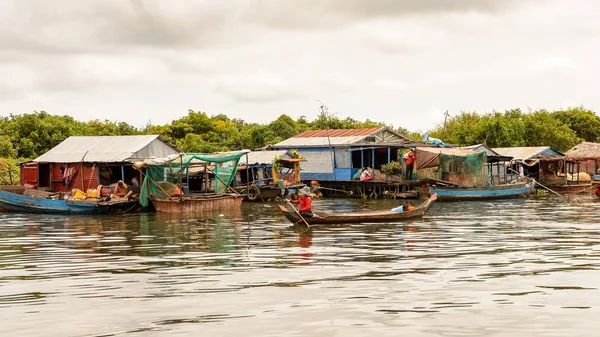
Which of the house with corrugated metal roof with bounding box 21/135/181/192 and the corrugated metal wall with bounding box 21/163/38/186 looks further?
the corrugated metal wall with bounding box 21/163/38/186

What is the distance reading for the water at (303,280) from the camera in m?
9.17

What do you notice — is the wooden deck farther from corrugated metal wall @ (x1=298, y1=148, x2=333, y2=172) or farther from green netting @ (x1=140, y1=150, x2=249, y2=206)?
green netting @ (x1=140, y1=150, x2=249, y2=206)

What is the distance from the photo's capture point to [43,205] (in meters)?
27.5

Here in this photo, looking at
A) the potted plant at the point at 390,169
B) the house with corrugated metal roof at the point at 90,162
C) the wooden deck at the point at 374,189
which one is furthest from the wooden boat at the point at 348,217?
the potted plant at the point at 390,169

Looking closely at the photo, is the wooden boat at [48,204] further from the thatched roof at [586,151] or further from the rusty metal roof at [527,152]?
the thatched roof at [586,151]

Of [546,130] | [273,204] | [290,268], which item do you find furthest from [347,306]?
[546,130]

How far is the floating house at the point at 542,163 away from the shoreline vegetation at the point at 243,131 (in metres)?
5.98

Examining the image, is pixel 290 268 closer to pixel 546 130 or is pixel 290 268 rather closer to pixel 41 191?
pixel 41 191

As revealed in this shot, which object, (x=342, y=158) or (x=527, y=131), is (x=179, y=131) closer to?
(x=342, y=158)

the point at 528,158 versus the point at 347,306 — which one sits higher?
the point at 528,158

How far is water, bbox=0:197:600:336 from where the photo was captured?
917 cm

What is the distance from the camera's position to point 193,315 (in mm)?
9703

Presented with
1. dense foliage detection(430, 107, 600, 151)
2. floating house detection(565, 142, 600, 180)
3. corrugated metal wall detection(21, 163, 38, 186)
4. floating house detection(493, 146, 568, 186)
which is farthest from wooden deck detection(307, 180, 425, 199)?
dense foliage detection(430, 107, 600, 151)

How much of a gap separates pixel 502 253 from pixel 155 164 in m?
14.7
